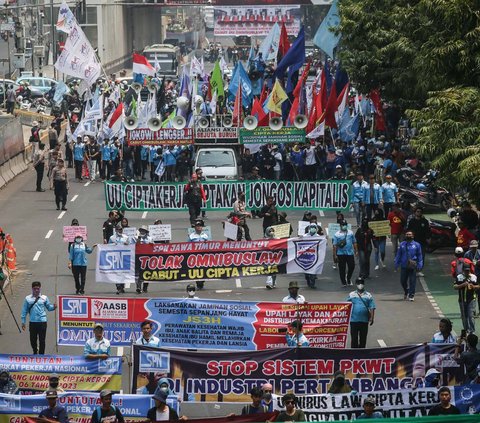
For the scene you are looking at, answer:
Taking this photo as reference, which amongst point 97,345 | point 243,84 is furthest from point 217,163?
point 97,345

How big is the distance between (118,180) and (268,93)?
9.74 m

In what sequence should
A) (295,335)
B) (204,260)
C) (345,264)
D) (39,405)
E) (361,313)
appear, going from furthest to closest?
(345,264) < (204,260) < (361,313) < (295,335) < (39,405)

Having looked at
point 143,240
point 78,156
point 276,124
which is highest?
point 276,124

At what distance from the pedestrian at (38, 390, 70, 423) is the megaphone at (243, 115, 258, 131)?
2344 centimetres

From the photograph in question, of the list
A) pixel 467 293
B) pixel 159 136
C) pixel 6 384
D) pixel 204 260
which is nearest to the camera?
pixel 6 384

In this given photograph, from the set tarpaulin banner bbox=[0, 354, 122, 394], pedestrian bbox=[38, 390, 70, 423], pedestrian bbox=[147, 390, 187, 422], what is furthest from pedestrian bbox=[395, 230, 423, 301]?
pedestrian bbox=[38, 390, 70, 423]

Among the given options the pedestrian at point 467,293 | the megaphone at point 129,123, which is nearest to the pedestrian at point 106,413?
the pedestrian at point 467,293

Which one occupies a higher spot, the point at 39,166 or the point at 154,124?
the point at 154,124

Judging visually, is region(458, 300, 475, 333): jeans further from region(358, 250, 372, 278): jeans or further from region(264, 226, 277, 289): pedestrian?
region(264, 226, 277, 289): pedestrian

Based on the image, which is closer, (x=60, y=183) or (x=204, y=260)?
(x=204, y=260)

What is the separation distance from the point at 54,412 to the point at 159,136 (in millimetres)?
24657

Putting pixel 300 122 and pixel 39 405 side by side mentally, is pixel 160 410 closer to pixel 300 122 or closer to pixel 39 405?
pixel 39 405

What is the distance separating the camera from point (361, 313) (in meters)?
22.5

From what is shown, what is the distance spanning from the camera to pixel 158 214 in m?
37.9
